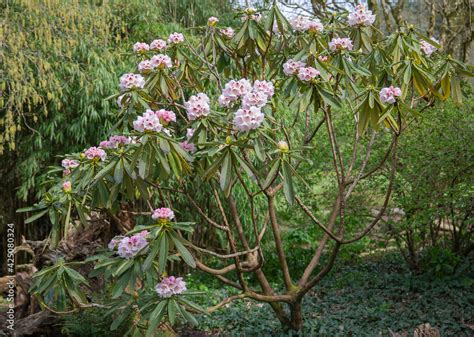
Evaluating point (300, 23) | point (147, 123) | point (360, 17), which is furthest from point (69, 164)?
point (360, 17)

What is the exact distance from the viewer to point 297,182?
5770mm

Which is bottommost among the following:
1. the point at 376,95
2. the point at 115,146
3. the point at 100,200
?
the point at 100,200

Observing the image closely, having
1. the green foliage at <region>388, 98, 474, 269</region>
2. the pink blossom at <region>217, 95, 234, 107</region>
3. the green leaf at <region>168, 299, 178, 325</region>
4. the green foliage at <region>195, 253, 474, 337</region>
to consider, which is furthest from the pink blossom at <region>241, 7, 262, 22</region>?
the green foliage at <region>195, 253, 474, 337</region>

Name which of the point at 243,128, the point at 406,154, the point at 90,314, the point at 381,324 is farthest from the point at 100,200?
the point at 406,154

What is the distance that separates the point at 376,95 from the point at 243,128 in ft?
2.56

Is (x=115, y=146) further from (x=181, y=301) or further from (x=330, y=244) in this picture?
(x=330, y=244)

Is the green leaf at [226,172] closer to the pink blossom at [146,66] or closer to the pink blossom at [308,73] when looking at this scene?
the pink blossom at [308,73]

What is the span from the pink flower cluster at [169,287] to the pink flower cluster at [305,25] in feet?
4.97

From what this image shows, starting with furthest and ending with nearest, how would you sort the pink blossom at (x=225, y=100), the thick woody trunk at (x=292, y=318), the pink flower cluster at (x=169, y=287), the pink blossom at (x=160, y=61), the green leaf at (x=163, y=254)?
the thick woody trunk at (x=292, y=318) < the pink blossom at (x=160, y=61) < the pink blossom at (x=225, y=100) < the pink flower cluster at (x=169, y=287) < the green leaf at (x=163, y=254)

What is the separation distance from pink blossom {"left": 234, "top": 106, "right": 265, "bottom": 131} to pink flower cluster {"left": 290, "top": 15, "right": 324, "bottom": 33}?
3.03 ft

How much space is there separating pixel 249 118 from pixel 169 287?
2.71ft

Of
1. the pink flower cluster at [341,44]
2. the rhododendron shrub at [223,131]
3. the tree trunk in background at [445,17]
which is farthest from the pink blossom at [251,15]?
the tree trunk in background at [445,17]

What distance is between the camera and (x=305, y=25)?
3092 mm

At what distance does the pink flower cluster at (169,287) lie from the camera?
248 cm
